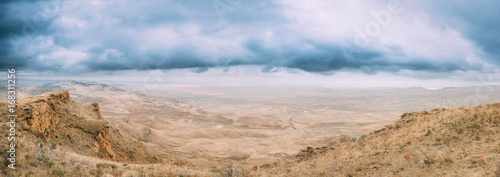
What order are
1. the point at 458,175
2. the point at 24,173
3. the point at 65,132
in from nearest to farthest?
the point at 458,175
the point at 24,173
the point at 65,132

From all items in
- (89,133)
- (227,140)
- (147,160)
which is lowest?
(227,140)

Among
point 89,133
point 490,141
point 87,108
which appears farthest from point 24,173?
point 87,108

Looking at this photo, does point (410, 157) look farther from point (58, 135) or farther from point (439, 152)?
point (58, 135)

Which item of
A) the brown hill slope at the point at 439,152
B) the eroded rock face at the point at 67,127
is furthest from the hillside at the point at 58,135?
the brown hill slope at the point at 439,152

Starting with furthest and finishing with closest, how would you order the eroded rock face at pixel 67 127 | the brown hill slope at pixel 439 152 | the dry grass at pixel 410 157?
the eroded rock face at pixel 67 127, the dry grass at pixel 410 157, the brown hill slope at pixel 439 152

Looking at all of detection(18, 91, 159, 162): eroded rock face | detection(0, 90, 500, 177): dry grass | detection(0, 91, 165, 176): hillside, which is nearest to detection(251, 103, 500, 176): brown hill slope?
detection(0, 90, 500, 177): dry grass

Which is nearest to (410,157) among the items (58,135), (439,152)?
(439,152)

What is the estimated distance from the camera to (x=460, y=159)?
1216 cm

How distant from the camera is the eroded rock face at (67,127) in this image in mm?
20562

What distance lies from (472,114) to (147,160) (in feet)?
132

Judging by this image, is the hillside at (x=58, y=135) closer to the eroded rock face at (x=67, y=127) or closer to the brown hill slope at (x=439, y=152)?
the eroded rock face at (x=67, y=127)

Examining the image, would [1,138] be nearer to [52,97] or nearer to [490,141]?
[52,97]

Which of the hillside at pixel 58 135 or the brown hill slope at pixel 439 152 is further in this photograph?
the hillside at pixel 58 135

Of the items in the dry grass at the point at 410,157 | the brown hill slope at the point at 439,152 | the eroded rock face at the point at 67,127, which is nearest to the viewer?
the brown hill slope at the point at 439,152
